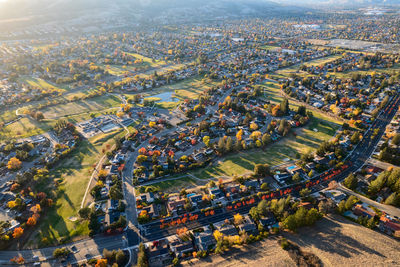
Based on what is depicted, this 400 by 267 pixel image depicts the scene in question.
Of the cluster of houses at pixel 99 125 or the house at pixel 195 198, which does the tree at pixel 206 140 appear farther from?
the cluster of houses at pixel 99 125

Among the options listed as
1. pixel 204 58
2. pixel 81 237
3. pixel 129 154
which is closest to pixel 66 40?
pixel 204 58

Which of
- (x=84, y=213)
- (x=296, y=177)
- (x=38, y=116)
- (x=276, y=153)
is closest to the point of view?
(x=84, y=213)

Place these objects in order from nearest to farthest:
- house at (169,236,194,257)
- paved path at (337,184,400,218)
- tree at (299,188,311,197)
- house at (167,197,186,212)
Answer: house at (169,236,194,257) → paved path at (337,184,400,218) → house at (167,197,186,212) → tree at (299,188,311,197)

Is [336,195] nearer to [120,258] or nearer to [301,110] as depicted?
[301,110]

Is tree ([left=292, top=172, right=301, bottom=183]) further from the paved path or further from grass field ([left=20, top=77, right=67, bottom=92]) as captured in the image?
grass field ([left=20, top=77, right=67, bottom=92])

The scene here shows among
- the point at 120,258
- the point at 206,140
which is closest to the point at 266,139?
the point at 206,140

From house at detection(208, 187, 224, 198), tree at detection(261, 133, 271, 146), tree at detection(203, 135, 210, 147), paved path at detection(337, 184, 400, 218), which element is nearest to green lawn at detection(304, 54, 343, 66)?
tree at detection(261, 133, 271, 146)
